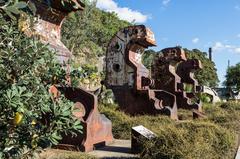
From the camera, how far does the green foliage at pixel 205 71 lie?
40531 millimetres

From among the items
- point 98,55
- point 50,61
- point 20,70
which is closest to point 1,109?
A: point 20,70

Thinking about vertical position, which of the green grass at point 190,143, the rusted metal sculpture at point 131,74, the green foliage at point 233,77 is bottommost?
the green grass at point 190,143

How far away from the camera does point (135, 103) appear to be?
386 inches

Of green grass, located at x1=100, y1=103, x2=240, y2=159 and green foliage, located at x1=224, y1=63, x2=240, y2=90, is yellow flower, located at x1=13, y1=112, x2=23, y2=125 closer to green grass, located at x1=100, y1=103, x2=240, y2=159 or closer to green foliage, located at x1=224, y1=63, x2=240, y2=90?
green grass, located at x1=100, y1=103, x2=240, y2=159

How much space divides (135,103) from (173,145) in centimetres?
507

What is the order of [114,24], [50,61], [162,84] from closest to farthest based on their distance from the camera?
[50,61] < [162,84] < [114,24]

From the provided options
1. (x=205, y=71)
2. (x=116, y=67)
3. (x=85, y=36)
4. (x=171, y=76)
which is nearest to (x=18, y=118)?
(x=116, y=67)

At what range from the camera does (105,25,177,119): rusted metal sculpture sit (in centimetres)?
950

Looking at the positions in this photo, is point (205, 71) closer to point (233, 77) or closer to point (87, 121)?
point (233, 77)

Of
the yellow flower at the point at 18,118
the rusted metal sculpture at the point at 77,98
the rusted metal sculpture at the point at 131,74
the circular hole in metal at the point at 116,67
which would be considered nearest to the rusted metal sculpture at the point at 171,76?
the rusted metal sculpture at the point at 131,74

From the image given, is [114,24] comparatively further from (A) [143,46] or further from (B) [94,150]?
(B) [94,150]

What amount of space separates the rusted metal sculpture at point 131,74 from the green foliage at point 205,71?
3050 centimetres

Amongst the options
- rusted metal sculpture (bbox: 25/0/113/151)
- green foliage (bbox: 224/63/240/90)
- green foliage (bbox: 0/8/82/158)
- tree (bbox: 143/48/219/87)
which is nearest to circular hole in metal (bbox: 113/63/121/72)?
rusted metal sculpture (bbox: 25/0/113/151)

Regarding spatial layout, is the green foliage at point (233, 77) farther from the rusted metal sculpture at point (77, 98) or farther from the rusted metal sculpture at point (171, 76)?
the rusted metal sculpture at point (77, 98)
